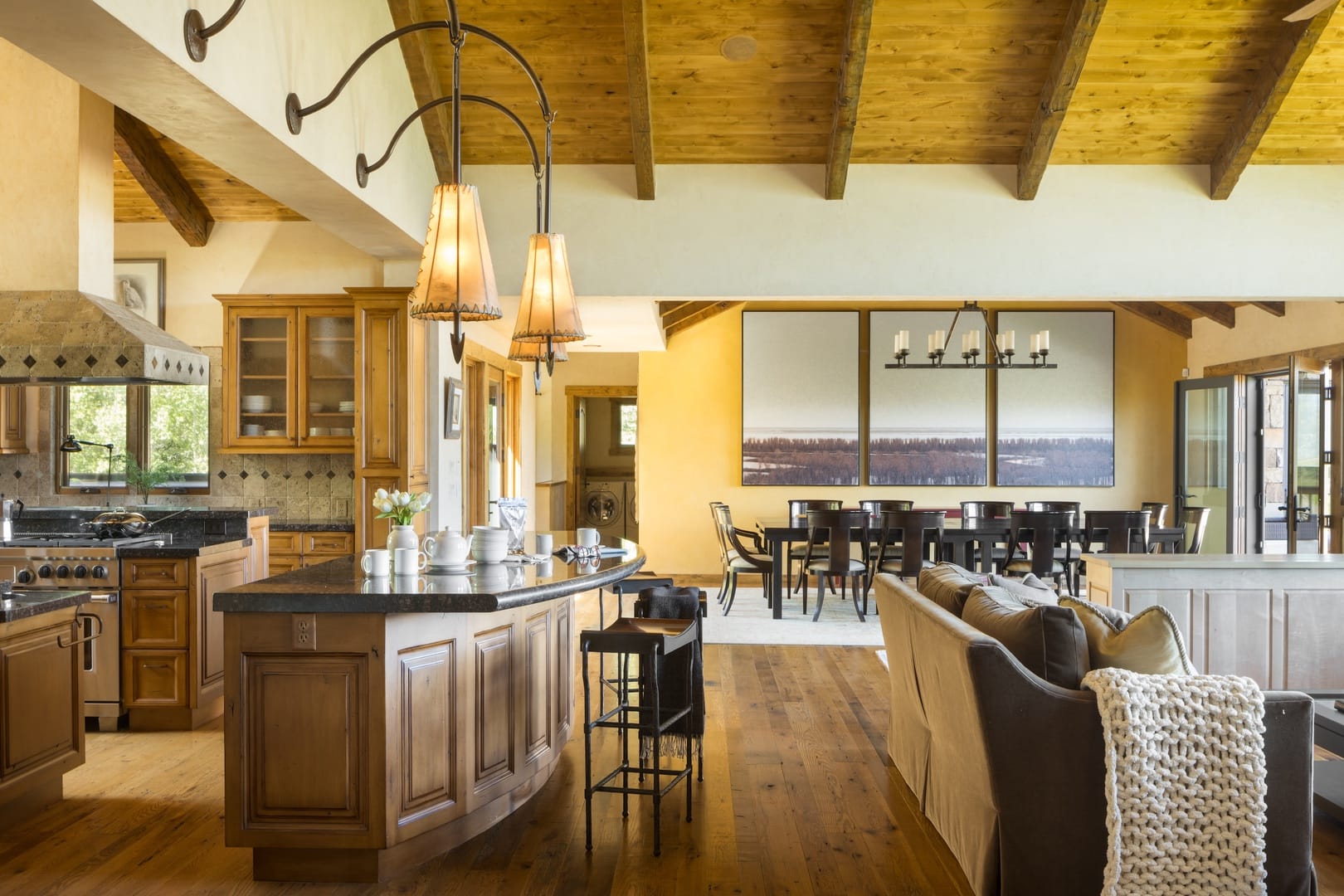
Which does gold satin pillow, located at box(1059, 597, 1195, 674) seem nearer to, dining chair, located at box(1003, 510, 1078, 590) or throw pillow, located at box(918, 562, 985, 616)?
throw pillow, located at box(918, 562, 985, 616)

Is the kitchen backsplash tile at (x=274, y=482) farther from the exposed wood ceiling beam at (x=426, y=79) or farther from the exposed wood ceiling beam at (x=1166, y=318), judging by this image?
the exposed wood ceiling beam at (x=1166, y=318)

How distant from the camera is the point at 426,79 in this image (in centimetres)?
573

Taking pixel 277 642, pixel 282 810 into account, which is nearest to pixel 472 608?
pixel 277 642

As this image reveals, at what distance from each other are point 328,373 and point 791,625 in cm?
380

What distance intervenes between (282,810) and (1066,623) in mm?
2381

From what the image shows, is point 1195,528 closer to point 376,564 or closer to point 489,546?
point 489,546

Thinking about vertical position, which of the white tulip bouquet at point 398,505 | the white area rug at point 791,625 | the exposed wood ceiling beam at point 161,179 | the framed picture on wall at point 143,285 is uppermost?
the exposed wood ceiling beam at point 161,179

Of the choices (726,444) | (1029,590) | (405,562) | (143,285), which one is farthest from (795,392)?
(405,562)

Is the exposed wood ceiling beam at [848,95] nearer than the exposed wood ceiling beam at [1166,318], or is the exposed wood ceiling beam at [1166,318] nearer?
the exposed wood ceiling beam at [848,95]

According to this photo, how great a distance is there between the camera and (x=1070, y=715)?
8.67 ft

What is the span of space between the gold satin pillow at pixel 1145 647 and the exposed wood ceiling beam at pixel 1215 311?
7.28m

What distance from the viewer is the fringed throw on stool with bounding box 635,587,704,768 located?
13.0 ft

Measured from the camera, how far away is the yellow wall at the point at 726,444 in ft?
33.9

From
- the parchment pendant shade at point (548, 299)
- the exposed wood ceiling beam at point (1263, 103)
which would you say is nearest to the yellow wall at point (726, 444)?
the exposed wood ceiling beam at point (1263, 103)
